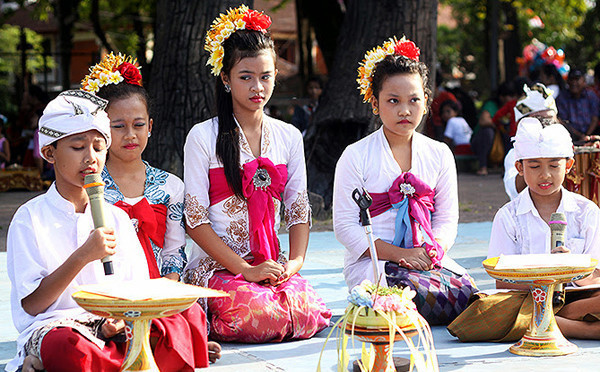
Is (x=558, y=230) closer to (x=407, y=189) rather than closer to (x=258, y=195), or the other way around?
(x=407, y=189)

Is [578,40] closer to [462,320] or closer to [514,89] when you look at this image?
[514,89]

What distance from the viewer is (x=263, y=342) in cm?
398

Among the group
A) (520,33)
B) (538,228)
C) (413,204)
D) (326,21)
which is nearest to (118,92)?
(413,204)

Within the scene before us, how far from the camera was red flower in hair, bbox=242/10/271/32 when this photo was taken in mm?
4234

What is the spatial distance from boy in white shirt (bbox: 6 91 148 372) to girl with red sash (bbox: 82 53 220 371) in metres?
0.40

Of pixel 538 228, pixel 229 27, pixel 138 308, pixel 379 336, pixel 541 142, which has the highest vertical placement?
pixel 229 27

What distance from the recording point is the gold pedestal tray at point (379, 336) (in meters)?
2.91

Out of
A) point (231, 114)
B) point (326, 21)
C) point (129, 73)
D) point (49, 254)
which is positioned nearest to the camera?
point (49, 254)

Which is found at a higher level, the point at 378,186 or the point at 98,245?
the point at 378,186

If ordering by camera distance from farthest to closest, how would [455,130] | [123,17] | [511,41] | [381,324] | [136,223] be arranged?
[511,41]
[123,17]
[455,130]
[136,223]
[381,324]

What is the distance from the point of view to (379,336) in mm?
2914

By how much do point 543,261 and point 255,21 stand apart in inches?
71.7

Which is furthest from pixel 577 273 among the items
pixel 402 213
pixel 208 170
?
pixel 208 170

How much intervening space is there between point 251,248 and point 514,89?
998cm
